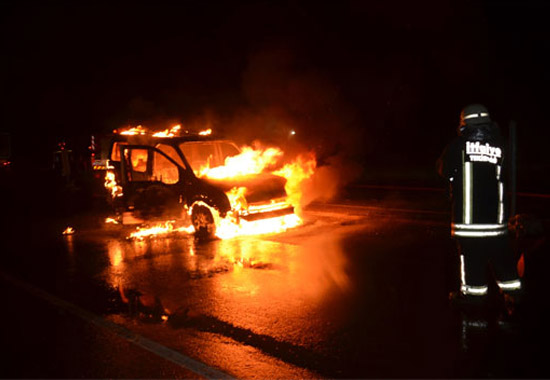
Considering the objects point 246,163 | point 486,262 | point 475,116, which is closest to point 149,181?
point 246,163

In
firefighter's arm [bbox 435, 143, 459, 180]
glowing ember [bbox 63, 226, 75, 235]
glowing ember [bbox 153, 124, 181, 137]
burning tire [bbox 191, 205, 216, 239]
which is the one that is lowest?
glowing ember [bbox 63, 226, 75, 235]

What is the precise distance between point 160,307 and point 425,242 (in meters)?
4.97

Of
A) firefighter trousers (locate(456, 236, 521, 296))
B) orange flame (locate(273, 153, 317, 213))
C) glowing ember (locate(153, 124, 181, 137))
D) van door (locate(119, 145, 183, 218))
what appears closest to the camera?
firefighter trousers (locate(456, 236, 521, 296))

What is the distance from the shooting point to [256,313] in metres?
5.40

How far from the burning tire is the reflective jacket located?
5642 millimetres

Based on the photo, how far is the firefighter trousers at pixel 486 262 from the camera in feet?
15.9

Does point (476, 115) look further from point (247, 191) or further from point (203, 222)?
point (203, 222)

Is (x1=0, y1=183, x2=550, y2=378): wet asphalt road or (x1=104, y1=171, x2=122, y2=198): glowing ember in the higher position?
(x1=104, y1=171, x2=122, y2=198): glowing ember

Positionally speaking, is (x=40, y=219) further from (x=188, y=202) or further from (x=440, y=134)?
(x=440, y=134)

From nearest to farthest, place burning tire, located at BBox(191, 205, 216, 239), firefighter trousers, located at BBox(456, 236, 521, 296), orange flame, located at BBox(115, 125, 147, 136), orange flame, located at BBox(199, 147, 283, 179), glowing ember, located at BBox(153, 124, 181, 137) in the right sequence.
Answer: firefighter trousers, located at BBox(456, 236, 521, 296), burning tire, located at BBox(191, 205, 216, 239), orange flame, located at BBox(199, 147, 283, 179), glowing ember, located at BBox(153, 124, 181, 137), orange flame, located at BBox(115, 125, 147, 136)

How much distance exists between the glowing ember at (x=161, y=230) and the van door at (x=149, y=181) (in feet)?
2.06

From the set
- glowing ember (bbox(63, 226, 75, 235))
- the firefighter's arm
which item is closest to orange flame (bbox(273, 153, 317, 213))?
glowing ember (bbox(63, 226, 75, 235))

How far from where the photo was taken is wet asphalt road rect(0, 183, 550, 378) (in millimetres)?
4152

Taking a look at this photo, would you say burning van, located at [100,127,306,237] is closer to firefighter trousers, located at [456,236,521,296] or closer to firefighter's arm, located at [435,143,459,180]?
firefighter's arm, located at [435,143,459,180]
